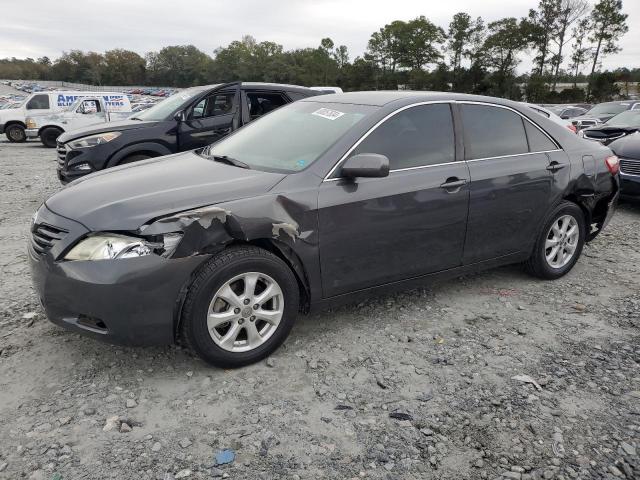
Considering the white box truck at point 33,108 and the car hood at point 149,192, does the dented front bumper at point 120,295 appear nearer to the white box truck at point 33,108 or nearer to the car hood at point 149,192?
the car hood at point 149,192

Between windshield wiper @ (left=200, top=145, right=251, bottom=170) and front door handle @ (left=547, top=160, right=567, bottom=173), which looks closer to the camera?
windshield wiper @ (left=200, top=145, right=251, bottom=170)

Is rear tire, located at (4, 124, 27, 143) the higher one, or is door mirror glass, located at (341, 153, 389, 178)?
door mirror glass, located at (341, 153, 389, 178)

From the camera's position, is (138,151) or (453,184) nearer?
(453,184)

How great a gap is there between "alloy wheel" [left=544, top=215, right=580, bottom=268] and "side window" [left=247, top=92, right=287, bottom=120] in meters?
4.48

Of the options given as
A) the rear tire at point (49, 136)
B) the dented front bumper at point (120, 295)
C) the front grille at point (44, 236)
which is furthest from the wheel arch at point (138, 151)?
the rear tire at point (49, 136)

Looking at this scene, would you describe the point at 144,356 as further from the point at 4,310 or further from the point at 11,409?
the point at 4,310

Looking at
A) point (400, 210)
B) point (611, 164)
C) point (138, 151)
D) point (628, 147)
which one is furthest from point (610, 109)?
point (400, 210)

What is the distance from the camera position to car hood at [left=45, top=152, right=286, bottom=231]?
112 inches

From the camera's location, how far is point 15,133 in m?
19.3

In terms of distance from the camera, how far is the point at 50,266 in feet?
9.35

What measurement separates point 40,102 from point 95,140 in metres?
14.0

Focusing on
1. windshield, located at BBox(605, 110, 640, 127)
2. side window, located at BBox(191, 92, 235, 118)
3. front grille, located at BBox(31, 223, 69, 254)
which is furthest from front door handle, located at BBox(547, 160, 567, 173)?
windshield, located at BBox(605, 110, 640, 127)

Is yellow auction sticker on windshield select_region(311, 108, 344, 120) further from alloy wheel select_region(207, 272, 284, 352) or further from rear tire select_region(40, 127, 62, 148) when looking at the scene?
rear tire select_region(40, 127, 62, 148)

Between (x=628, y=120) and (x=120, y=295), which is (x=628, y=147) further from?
(x=120, y=295)
